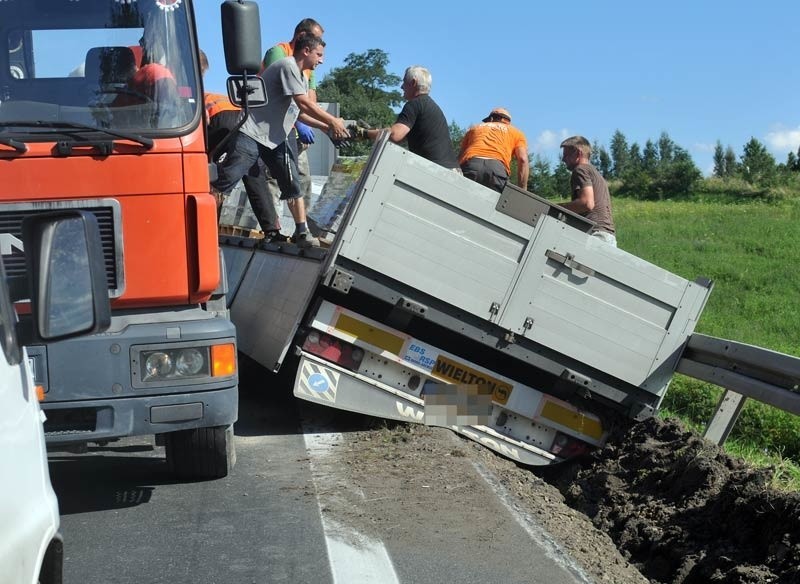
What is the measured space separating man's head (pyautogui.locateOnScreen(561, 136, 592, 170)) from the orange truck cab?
15.9 feet

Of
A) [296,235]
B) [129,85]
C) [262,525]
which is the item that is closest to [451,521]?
[262,525]

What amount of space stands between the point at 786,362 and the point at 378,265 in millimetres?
2743

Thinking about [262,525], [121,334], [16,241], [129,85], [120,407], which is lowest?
[262,525]

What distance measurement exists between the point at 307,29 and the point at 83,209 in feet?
16.1

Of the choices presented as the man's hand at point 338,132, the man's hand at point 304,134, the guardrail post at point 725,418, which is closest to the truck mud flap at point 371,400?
the guardrail post at point 725,418

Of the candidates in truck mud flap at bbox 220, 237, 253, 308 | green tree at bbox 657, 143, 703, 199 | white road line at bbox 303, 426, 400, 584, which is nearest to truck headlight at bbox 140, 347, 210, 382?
white road line at bbox 303, 426, 400, 584

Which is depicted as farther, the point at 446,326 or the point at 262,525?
the point at 446,326

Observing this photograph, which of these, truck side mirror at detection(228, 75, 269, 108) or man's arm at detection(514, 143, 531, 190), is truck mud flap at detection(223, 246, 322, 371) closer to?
truck side mirror at detection(228, 75, 269, 108)

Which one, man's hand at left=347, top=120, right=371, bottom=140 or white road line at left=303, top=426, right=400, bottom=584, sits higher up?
man's hand at left=347, top=120, right=371, bottom=140

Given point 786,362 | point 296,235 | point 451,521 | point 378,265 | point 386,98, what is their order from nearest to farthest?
point 451,521 → point 786,362 → point 378,265 → point 296,235 → point 386,98

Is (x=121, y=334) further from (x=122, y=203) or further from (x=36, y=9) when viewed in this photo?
(x=36, y=9)

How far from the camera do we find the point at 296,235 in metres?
9.58

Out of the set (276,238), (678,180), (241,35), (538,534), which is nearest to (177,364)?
(241,35)

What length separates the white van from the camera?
8.07ft
